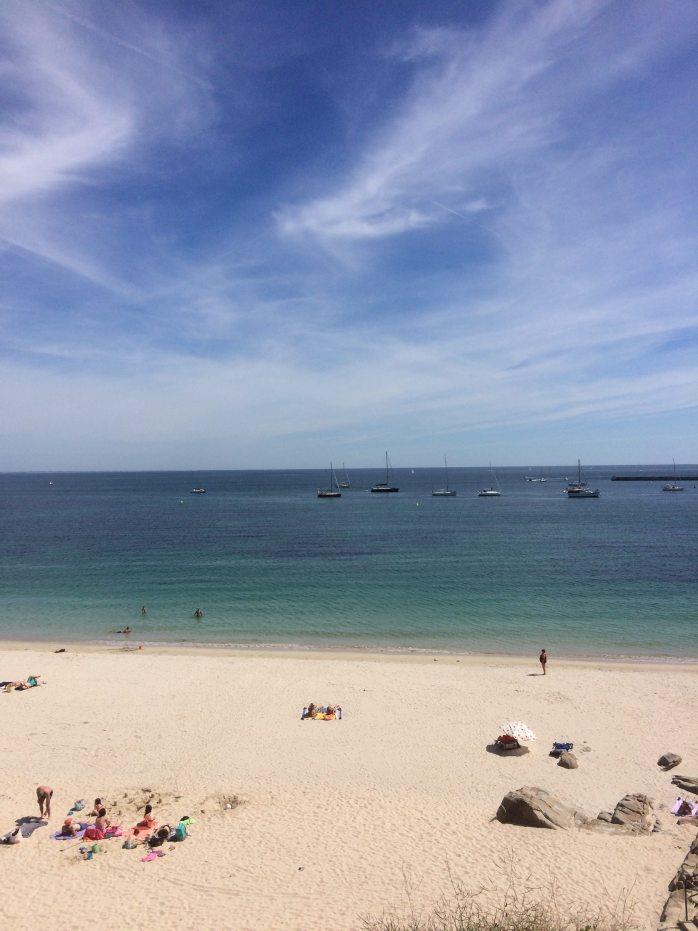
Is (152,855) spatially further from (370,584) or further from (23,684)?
(370,584)

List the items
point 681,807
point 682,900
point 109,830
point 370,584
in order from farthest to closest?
point 370,584 → point 681,807 → point 109,830 → point 682,900

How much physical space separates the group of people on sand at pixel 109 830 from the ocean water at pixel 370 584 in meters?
18.8

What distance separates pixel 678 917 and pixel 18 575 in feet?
187

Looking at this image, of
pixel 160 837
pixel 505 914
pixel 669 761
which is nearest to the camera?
pixel 505 914

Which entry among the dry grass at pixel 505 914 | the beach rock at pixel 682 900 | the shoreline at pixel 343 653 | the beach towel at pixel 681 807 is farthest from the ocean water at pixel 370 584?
the dry grass at pixel 505 914

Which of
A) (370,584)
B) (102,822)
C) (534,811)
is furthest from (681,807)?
(370,584)

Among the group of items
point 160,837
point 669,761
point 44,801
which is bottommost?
point 669,761

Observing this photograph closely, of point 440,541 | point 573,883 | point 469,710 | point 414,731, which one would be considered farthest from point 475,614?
point 440,541

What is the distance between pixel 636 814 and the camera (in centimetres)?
1558

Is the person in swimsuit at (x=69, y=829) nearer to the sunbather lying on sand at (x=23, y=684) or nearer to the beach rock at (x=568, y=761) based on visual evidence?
the sunbather lying on sand at (x=23, y=684)

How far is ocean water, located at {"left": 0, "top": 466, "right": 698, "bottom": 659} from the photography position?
36031 millimetres

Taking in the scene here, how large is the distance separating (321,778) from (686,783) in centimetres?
1096

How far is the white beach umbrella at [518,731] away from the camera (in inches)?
780

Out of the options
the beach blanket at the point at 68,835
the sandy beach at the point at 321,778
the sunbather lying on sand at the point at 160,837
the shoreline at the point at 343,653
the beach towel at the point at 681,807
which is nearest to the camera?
the sandy beach at the point at 321,778
